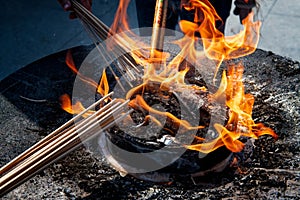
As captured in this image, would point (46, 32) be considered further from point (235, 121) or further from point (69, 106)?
point (235, 121)

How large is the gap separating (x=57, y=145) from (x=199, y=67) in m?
1.68

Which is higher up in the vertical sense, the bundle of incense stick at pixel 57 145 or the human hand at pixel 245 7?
the human hand at pixel 245 7

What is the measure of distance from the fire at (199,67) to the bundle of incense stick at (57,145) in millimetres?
167

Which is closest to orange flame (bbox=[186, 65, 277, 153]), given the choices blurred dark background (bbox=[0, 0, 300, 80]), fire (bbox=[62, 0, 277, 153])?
fire (bbox=[62, 0, 277, 153])

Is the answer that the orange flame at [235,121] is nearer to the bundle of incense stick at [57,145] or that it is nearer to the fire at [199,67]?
the fire at [199,67]

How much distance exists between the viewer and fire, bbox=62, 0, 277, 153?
2.21 metres

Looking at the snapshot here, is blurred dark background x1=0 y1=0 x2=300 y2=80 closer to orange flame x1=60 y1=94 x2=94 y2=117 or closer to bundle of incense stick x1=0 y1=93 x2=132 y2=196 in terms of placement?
orange flame x1=60 y1=94 x2=94 y2=117

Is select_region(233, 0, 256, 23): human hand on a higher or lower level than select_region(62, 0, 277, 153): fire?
higher

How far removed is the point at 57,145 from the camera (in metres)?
2.00

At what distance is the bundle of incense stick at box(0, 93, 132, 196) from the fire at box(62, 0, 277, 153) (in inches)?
6.6

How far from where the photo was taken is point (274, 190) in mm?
2086

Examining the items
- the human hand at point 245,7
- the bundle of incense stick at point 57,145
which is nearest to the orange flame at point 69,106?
the bundle of incense stick at point 57,145

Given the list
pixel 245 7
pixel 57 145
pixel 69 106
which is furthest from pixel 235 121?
pixel 245 7

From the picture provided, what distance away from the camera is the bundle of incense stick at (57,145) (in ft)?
6.21
